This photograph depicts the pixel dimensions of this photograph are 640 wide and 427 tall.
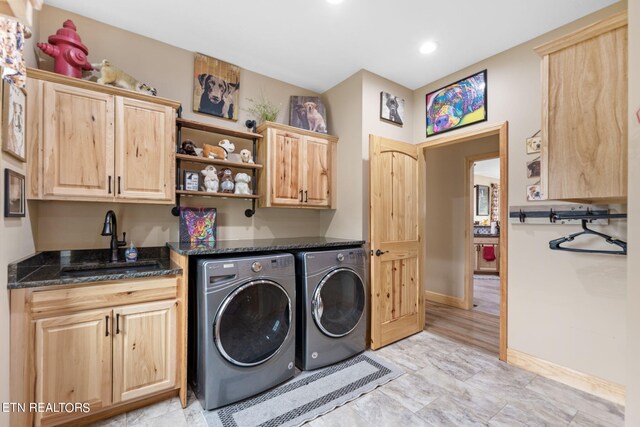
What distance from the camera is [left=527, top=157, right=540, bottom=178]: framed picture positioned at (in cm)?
220

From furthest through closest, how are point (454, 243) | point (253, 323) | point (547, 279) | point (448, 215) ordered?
point (448, 215) → point (454, 243) → point (547, 279) → point (253, 323)

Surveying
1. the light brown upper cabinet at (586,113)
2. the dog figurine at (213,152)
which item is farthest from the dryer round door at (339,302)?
the light brown upper cabinet at (586,113)

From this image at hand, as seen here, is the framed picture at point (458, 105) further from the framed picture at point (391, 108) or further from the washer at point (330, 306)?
the washer at point (330, 306)

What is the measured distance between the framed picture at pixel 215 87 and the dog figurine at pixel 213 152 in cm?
39

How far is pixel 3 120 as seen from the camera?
1.29m

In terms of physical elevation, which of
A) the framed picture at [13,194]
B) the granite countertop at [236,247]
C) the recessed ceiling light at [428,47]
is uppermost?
the recessed ceiling light at [428,47]

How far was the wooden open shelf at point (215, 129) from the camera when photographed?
2320mm

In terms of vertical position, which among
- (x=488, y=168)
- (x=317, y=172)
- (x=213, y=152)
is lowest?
(x=317, y=172)

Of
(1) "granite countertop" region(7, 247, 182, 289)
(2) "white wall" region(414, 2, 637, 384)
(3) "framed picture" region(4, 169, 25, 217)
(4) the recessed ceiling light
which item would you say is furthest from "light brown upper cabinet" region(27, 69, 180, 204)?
(2) "white wall" region(414, 2, 637, 384)

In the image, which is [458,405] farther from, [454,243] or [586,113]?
[454,243]

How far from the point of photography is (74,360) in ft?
4.99

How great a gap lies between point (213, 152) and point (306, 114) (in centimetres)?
110

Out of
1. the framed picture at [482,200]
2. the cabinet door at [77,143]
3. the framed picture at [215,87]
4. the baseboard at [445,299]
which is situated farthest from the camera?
the framed picture at [482,200]

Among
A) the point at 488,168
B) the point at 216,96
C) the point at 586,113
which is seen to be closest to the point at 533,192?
the point at 586,113
